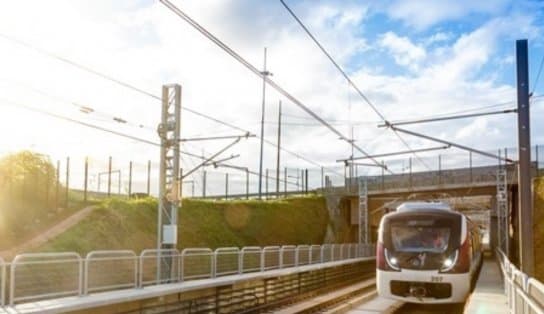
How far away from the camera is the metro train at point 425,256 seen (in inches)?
609

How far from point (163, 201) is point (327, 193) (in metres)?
25.6

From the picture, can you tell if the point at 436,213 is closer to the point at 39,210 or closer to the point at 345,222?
the point at 39,210

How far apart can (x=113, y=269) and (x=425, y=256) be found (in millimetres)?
8108

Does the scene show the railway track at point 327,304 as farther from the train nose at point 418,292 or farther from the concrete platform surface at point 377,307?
the train nose at point 418,292

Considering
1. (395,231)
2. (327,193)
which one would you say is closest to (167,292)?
(395,231)

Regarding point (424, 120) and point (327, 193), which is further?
point (327, 193)

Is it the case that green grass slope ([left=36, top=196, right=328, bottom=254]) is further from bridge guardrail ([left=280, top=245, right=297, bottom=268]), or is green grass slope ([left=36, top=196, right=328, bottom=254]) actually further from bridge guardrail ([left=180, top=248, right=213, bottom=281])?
bridge guardrail ([left=180, top=248, right=213, bottom=281])

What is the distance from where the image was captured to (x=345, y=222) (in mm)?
45938

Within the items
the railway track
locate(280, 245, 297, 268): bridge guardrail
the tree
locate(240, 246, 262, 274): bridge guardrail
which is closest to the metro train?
the railway track

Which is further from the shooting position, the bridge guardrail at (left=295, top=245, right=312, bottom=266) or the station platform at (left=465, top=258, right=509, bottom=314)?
the bridge guardrail at (left=295, top=245, right=312, bottom=266)

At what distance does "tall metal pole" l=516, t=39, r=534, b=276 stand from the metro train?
1.51 metres

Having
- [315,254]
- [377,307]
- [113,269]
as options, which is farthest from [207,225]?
[113,269]

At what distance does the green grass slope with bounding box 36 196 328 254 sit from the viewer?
83.7 ft

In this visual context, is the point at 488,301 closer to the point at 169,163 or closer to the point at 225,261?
the point at 225,261
